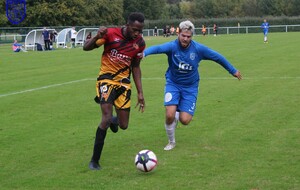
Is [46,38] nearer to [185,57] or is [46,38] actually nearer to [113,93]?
[185,57]

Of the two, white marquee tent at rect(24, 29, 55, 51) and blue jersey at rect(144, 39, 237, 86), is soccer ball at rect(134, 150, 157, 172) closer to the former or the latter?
blue jersey at rect(144, 39, 237, 86)

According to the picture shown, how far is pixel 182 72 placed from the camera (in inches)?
348

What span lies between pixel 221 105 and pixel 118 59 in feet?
19.6

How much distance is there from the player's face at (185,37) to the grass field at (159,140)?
171 centimetres

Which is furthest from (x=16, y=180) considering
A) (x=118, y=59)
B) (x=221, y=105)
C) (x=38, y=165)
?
(x=221, y=105)

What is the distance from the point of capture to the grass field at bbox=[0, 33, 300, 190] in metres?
7.07

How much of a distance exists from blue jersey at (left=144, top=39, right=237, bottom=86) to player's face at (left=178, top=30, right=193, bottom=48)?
0.45 ft

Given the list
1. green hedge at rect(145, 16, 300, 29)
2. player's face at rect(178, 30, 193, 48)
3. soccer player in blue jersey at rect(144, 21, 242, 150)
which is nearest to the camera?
player's face at rect(178, 30, 193, 48)

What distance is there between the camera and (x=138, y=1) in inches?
4240

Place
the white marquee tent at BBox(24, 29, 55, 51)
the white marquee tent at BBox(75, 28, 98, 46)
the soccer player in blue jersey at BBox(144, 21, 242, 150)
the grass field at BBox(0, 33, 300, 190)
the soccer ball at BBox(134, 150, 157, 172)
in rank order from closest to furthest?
the grass field at BBox(0, 33, 300, 190) → the soccer ball at BBox(134, 150, 157, 172) → the soccer player in blue jersey at BBox(144, 21, 242, 150) → the white marquee tent at BBox(24, 29, 55, 51) → the white marquee tent at BBox(75, 28, 98, 46)

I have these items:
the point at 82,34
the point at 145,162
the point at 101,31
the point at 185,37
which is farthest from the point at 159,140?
the point at 82,34

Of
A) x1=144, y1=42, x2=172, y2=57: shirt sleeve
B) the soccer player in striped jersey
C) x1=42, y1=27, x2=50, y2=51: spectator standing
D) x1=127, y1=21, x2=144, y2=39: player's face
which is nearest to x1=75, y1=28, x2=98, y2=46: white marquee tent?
x1=42, y1=27, x2=50, y2=51: spectator standing

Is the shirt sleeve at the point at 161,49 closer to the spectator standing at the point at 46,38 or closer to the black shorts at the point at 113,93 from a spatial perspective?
the black shorts at the point at 113,93

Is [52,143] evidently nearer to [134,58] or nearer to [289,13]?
[134,58]
